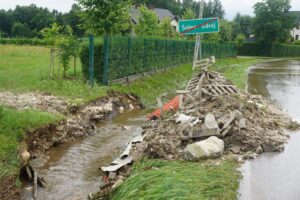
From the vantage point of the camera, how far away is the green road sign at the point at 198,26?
1384 cm

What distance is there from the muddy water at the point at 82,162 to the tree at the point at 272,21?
66.4m

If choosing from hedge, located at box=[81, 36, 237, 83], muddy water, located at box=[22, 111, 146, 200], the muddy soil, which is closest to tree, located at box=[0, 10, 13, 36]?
hedge, located at box=[81, 36, 237, 83]

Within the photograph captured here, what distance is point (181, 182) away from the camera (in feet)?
18.8

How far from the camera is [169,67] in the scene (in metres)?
26.8

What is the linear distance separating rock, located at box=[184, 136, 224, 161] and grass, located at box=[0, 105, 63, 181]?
3.04 meters

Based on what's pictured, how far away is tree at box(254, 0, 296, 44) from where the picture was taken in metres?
73.1

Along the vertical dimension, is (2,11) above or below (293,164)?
above

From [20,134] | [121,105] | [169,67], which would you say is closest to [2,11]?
[169,67]

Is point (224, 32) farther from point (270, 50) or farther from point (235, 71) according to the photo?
point (235, 71)

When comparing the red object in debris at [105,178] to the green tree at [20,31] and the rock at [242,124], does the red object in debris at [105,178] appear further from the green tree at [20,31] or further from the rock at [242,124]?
the green tree at [20,31]

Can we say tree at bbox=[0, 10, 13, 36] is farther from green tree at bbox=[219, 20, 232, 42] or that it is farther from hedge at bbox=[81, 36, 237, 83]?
hedge at bbox=[81, 36, 237, 83]

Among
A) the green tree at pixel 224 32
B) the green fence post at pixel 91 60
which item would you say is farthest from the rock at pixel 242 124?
the green tree at pixel 224 32

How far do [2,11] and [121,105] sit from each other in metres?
73.4

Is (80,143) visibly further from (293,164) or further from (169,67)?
(169,67)
